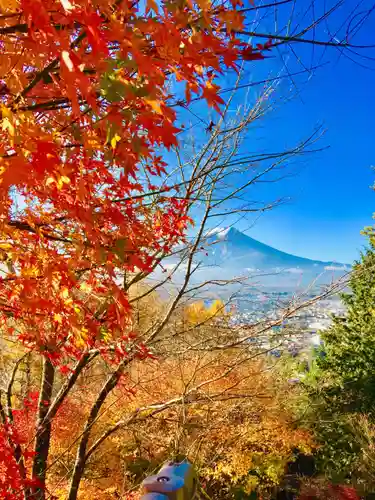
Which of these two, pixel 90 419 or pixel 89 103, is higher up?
pixel 89 103

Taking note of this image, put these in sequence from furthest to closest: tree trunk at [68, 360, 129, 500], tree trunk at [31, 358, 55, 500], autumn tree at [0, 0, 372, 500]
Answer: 1. tree trunk at [31, 358, 55, 500]
2. tree trunk at [68, 360, 129, 500]
3. autumn tree at [0, 0, 372, 500]

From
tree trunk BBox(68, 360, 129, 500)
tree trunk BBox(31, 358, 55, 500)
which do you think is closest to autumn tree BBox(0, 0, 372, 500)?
tree trunk BBox(68, 360, 129, 500)

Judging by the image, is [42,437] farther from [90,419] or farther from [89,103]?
[89,103]

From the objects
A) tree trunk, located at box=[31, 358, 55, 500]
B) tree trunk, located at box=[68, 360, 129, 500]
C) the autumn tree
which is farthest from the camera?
tree trunk, located at box=[31, 358, 55, 500]

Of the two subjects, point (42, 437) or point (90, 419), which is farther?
point (42, 437)

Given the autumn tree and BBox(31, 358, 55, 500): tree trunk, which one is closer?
the autumn tree

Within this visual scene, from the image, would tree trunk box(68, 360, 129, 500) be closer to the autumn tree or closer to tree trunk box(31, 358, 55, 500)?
tree trunk box(31, 358, 55, 500)

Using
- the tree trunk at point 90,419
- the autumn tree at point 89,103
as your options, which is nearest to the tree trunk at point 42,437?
the tree trunk at point 90,419

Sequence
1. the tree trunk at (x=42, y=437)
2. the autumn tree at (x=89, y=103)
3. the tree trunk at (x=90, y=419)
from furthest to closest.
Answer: the tree trunk at (x=42, y=437) < the tree trunk at (x=90, y=419) < the autumn tree at (x=89, y=103)

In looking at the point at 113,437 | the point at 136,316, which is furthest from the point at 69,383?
the point at 113,437

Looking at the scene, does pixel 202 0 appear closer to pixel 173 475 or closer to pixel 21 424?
pixel 173 475

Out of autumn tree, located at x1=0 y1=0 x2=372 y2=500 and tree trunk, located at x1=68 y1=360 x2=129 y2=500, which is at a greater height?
autumn tree, located at x1=0 y1=0 x2=372 y2=500

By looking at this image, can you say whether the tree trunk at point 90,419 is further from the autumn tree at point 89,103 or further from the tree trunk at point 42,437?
the autumn tree at point 89,103

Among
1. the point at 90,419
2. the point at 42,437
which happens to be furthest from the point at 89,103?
the point at 42,437
